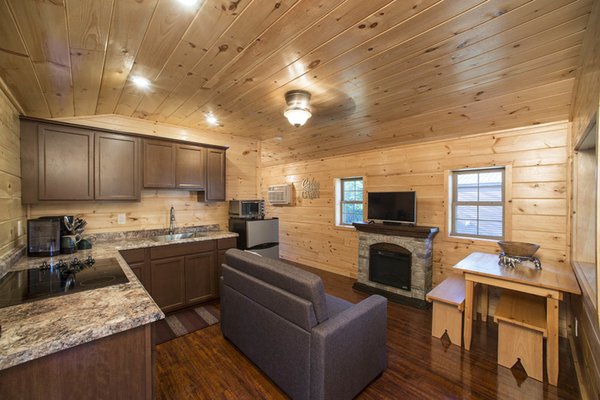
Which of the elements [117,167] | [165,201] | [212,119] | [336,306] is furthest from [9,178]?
[336,306]

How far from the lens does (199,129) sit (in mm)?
3918

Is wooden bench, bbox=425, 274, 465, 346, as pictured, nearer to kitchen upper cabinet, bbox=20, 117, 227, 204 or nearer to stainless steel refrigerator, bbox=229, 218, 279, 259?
stainless steel refrigerator, bbox=229, 218, 279, 259

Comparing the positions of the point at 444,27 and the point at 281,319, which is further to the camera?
the point at 281,319

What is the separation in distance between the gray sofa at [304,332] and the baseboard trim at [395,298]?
61.5 inches

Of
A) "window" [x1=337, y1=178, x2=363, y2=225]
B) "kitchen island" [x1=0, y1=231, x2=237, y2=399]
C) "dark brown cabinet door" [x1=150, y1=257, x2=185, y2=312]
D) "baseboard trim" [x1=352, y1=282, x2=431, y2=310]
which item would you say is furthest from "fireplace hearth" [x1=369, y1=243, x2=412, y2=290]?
"kitchen island" [x1=0, y1=231, x2=237, y2=399]

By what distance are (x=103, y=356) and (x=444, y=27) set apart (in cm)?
258

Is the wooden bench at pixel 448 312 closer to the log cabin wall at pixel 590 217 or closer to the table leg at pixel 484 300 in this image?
the table leg at pixel 484 300

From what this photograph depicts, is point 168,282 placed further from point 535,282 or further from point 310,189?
point 535,282

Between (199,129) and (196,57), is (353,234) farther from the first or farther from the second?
(196,57)

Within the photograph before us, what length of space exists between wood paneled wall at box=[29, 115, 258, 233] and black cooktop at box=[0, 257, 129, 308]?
110cm

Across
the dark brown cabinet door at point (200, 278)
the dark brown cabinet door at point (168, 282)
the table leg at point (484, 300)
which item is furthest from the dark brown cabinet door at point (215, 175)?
the table leg at point (484, 300)

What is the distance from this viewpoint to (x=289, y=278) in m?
1.79

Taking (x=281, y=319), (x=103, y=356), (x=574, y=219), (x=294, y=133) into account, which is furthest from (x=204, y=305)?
(x=574, y=219)

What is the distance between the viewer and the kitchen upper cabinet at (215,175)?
12.2 ft
